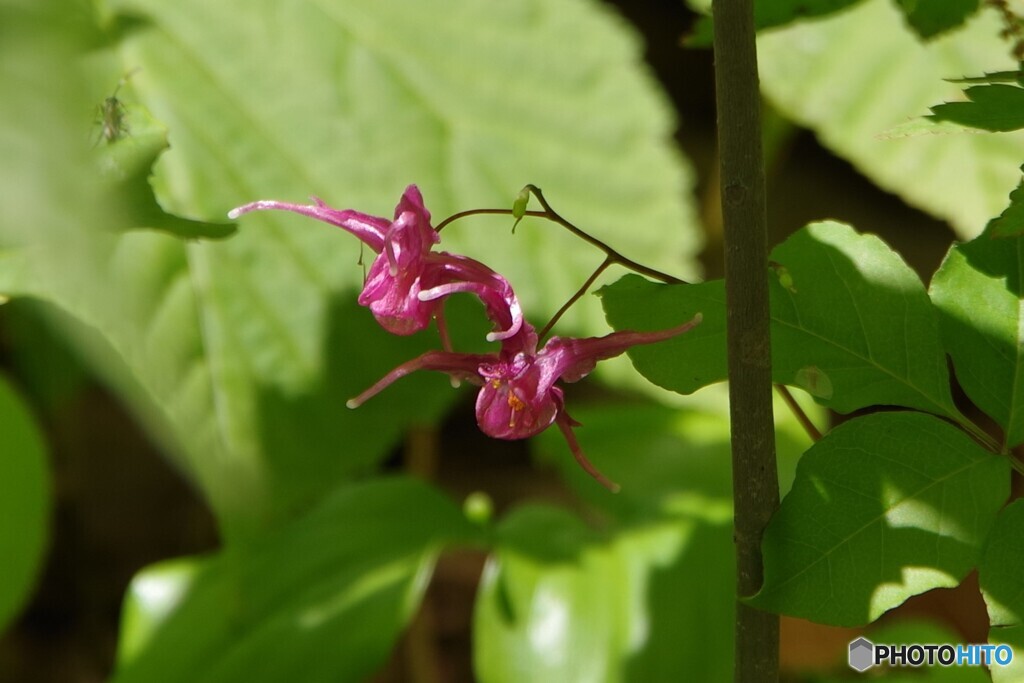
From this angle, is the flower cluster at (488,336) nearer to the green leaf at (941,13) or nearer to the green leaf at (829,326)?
the green leaf at (829,326)

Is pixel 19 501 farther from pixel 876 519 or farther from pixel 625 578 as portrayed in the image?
pixel 876 519

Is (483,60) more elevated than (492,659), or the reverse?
(483,60)

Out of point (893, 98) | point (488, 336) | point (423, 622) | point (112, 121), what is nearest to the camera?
point (488, 336)

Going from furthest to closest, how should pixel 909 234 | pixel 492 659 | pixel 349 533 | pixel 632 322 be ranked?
pixel 909 234 < pixel 349 533 < pixel 492 659 < pixel 632 322

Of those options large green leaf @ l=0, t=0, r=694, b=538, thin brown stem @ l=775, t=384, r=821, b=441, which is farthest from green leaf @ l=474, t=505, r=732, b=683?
thin brown stem @ l=775, t=384, r=821, b=441

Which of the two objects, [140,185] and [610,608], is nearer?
[140,185]

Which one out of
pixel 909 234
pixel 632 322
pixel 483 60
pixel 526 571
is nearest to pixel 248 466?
pixel 526 571

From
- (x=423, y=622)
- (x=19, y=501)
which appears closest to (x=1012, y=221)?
(x=19, y=501)

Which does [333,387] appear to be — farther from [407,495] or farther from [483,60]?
[483,60]
